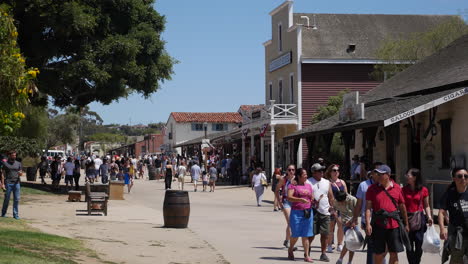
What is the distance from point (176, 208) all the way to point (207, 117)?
3167 inches

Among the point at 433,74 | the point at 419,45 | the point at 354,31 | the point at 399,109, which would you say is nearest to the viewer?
the point at 399,109

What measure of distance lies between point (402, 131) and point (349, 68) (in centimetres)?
1531

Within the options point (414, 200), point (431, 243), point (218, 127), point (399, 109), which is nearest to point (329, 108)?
point (399, 109)

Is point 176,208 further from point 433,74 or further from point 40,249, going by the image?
point 433,74

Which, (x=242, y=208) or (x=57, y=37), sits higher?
(x=57, y=37)

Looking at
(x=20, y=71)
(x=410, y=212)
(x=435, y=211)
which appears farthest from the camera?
(x=435, y=211)

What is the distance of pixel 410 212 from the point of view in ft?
36.3

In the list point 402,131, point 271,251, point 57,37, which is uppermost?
point 57,37

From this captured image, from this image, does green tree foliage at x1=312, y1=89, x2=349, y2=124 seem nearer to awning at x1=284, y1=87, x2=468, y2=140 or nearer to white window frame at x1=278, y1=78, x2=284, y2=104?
Answer: white window frame at x1=278, y1=78, x2=284, y2=104

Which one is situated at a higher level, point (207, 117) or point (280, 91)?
point (207, 117)

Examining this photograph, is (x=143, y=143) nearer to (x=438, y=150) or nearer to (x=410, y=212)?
(x=438, y=150)

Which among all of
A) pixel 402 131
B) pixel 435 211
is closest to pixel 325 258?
pixel 435 211

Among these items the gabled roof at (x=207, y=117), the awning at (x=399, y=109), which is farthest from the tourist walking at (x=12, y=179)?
the gabled roof at (x=207, y=117)

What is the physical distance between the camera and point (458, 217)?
33.3 feet
